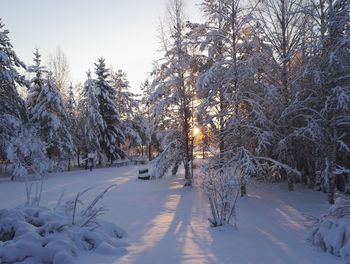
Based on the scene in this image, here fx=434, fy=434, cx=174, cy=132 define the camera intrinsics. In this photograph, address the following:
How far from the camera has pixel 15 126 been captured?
945 inches

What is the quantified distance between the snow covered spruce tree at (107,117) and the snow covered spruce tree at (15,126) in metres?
11.7

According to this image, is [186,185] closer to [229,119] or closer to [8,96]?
[229,119]

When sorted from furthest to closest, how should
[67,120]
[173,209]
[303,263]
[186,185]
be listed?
[67,120] → [186,185] → [173,209] → [303,263]

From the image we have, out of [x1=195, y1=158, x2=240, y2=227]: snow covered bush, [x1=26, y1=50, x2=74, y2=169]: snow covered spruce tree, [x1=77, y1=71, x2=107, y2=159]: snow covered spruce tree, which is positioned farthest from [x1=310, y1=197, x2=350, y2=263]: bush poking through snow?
[x1=77, y1=71, x2=107, y2=159]: snow covered spruce tree

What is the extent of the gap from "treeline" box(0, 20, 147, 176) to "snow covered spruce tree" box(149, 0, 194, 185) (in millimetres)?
6632

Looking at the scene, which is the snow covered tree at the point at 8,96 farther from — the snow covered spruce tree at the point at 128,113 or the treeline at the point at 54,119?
the snow covered spruce tree at the point at 128,113

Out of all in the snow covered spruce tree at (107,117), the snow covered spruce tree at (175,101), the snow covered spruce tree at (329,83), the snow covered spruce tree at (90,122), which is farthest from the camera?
the snow covered spruce tree at (107,117)

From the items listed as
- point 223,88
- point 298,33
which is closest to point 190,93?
point 223,88

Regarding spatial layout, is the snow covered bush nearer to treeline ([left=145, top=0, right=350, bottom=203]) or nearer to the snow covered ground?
the snow covered ground

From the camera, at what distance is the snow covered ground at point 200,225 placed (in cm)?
777

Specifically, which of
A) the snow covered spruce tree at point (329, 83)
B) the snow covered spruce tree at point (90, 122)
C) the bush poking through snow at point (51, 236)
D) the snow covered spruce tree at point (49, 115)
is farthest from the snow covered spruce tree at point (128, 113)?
the bush poking through snow at point (51, 236)

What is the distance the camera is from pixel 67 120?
31469 millimetres

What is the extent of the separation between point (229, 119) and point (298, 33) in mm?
4603

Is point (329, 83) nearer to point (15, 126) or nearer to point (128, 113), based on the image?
point (15, 126)
